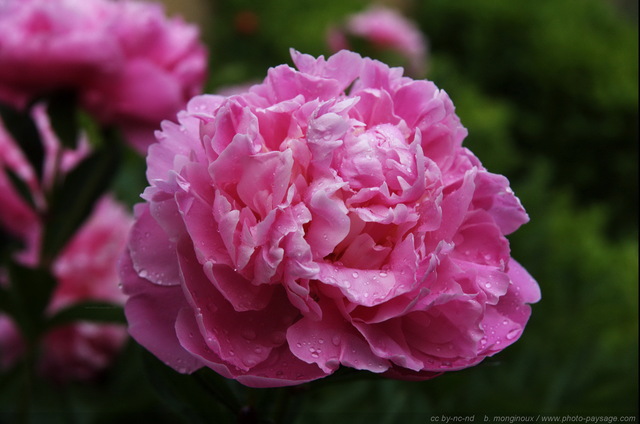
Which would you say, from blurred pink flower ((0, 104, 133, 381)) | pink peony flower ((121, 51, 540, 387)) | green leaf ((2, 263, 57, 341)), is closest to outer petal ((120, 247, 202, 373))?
pink peony flower ((121, 51, 540, 387))

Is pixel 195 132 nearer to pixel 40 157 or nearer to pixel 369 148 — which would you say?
pixel 369 148

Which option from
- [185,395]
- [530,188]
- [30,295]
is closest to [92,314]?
[30,295]

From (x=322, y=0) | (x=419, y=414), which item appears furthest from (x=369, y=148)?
(x=322, y=0)

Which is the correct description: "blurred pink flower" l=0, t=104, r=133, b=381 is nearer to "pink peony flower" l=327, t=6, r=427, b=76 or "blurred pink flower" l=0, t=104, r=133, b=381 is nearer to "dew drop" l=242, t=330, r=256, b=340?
"dew drop" l=242, t=330, r=256, b=340

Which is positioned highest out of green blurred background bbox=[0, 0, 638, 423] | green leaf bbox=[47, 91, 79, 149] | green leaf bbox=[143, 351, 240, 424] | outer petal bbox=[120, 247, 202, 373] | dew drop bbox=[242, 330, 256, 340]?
dew drop bbox=[242, 330, 256, 340]

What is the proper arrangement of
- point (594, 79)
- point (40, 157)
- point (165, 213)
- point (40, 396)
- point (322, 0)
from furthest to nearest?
point (322, 0), point (594, 79), point (40, 396), point (40, 157), point (165, 213)

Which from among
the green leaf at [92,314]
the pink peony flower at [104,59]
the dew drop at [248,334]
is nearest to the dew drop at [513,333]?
the dew drop at [248,334]

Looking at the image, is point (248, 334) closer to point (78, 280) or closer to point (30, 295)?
point (30, 295)
